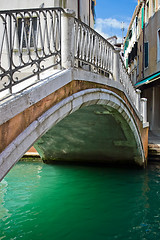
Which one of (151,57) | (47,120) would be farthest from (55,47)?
(151,57)

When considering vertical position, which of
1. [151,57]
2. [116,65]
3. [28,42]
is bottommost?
[28,42]

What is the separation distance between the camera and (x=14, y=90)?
2340mm

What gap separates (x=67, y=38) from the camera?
307 cm

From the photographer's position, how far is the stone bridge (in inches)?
87.0

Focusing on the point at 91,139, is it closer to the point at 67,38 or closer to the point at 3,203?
the point at 3,203

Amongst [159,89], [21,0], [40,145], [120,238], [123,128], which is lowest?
[120,238]

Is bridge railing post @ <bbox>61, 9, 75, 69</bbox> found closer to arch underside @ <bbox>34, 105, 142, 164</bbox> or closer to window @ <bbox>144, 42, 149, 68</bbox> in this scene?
arch underside @ <bbox>34, 105, 142, 164</bbox>

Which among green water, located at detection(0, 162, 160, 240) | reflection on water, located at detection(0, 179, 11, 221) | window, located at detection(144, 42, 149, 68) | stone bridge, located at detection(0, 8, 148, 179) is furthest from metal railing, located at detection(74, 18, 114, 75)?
window, located at detection(144, 42, 149, 68)

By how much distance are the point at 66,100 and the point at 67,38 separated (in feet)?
2.22

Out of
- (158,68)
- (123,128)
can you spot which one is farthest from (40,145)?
(158,68)

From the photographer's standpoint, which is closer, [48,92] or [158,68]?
[48,92]

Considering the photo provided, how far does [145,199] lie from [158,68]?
6575 mm

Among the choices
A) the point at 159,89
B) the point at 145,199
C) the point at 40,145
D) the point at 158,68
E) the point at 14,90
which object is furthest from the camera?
the point at 159,89

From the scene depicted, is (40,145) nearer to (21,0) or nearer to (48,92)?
(21,0)
